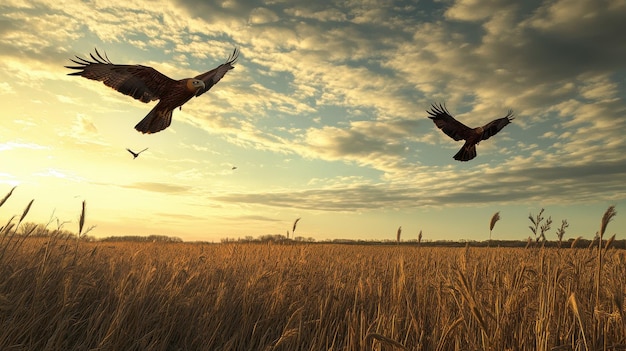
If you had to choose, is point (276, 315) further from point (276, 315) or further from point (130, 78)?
point (130, 78)

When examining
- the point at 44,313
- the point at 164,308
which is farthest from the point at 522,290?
the point at 44,313

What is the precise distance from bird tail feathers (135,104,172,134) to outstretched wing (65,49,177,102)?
0.32 meters

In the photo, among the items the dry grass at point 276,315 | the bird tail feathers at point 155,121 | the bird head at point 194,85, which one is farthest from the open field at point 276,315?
the bird head at point 194,85

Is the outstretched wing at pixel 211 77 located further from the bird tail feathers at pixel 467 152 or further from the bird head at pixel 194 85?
the bird tail feathers at pixel 467 152

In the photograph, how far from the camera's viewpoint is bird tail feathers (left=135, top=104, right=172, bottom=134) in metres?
7.03

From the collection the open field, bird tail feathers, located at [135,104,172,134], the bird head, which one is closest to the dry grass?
the open field

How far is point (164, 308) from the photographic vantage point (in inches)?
166

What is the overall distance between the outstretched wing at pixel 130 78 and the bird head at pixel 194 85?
44cm

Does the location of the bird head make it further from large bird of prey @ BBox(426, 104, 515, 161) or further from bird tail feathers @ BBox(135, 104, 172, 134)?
large bird of prey @ BBox(426, 104, 515, 161)

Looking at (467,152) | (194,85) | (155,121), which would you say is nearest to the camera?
(194,85)

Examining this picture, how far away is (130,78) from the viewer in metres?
7.05

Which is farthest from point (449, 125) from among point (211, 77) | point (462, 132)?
point (211, 77)

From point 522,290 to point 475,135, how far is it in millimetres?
7119

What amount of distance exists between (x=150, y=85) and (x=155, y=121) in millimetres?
605
